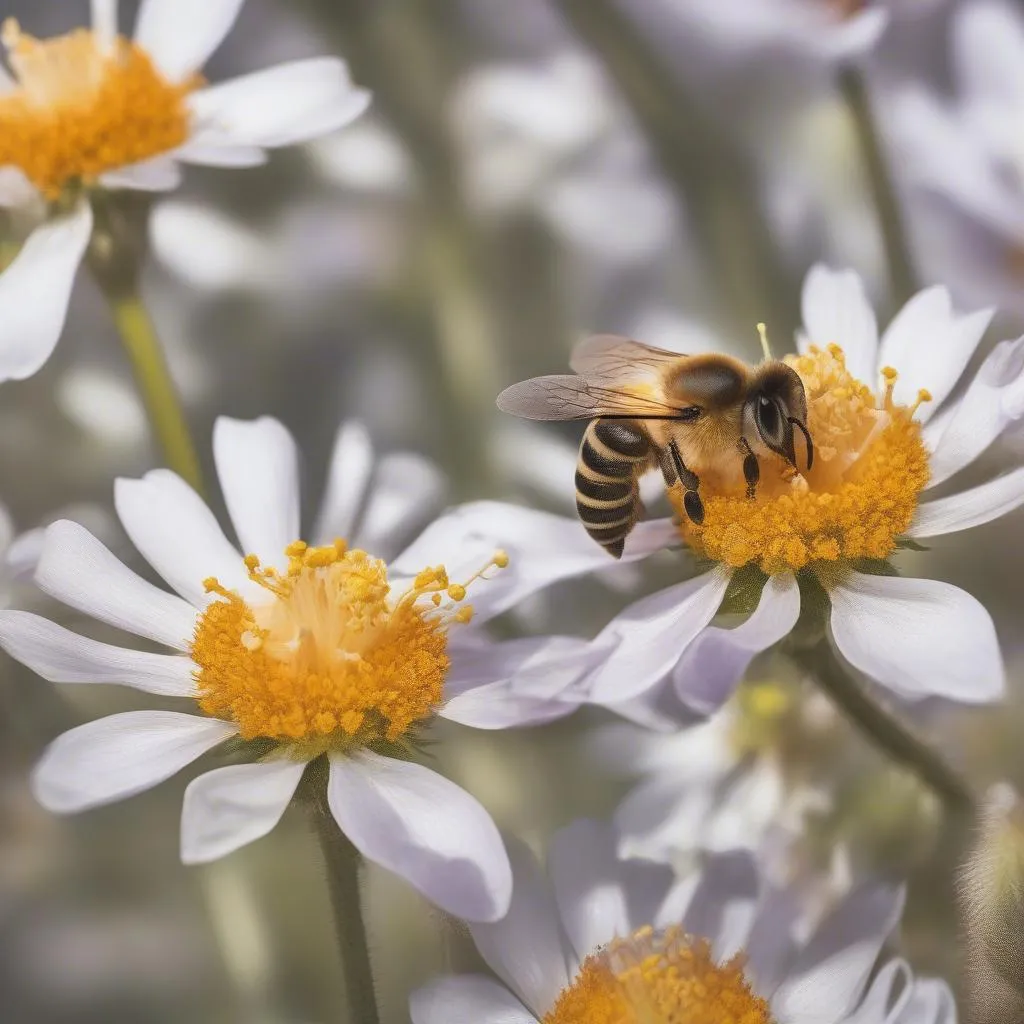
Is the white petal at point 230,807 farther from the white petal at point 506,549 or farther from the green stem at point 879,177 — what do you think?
the green stem at point 879,177

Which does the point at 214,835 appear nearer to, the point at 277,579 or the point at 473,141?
the point at 277,579

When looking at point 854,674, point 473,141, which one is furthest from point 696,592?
point 473,141

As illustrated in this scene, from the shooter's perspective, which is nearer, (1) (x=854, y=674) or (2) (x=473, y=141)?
(1) (x=854, y=674)

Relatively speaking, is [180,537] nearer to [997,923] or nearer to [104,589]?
[104,589]

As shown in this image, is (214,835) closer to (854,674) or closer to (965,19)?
(854,674)

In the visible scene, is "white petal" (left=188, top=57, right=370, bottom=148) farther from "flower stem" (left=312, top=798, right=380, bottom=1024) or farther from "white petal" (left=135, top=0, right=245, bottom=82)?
"flower stem" (left=312, top=798, right=380, bottom=1024)

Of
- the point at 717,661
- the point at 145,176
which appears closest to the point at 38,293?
the point at 145,176

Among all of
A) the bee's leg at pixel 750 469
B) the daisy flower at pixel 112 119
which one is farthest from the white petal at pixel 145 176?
the bee's leg at pixel 750 469
